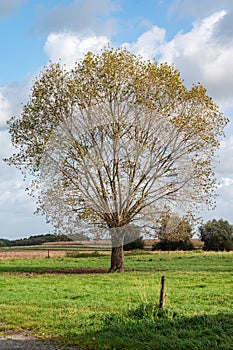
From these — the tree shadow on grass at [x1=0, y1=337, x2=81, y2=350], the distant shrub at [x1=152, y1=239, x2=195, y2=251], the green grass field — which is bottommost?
the tree shadow on grass at [x1=0, y1=337, x2=81, y2=350]

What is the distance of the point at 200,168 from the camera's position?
108 feet

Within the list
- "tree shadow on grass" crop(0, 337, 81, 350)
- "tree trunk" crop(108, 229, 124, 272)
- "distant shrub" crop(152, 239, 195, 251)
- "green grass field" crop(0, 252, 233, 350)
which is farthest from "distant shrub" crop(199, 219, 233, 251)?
"tree shadow on grass" crop(0, 337, 81, 350)

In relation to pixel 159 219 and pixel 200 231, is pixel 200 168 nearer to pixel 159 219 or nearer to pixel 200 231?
pixel 159 219

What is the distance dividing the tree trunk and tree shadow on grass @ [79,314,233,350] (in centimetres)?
2087

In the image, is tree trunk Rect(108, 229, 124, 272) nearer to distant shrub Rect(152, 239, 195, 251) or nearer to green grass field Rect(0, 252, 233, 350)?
green grass field Rect(0, 252, 233, 350)

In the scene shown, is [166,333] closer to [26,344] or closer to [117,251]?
[26,344]

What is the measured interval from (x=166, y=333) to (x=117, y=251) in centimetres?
2323

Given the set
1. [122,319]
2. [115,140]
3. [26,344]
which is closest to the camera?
[26,344]

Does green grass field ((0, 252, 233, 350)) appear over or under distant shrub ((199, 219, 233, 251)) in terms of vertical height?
under

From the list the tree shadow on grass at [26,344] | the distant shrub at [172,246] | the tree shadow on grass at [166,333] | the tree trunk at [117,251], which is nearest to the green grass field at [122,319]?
the tree shadow on grass at [166,333]

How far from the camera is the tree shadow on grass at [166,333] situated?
9680 mm

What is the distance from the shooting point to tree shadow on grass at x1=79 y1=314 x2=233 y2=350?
968 cm

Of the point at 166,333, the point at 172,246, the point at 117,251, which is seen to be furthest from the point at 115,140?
the point at 172,246

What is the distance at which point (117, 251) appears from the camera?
110 ft
